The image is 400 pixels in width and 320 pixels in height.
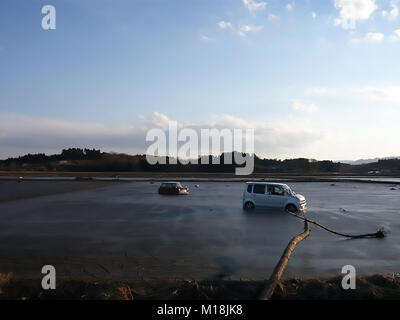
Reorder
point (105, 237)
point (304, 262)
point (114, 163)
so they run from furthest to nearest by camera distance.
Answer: point (114, 163)
point (105, 237)
point (304, 262)

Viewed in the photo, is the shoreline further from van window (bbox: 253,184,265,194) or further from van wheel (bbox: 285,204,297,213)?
van window (bbox: 253,184,265,194)

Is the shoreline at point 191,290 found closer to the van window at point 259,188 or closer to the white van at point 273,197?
the white van at point 273,197

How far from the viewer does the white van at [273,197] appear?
2100cm

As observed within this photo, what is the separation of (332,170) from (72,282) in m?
151

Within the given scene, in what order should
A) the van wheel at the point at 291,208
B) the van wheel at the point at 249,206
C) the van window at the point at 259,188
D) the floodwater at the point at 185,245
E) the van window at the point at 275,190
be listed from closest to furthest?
1. the floodwater at the point at 185,245
2. the van wheel at the point at 291,208
3. the van window at the point at 275,190
4. the van window at the point at 259,188
5. the van wheel at the point at 249,206

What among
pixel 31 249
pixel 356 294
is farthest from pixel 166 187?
pixel 356 294

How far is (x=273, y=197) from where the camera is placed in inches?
853

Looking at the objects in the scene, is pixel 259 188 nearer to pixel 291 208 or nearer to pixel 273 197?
pixel 273 197

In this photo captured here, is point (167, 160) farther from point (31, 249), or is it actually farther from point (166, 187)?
point (31, 249)

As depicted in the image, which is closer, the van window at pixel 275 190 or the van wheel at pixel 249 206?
the van window at pixel 275 190

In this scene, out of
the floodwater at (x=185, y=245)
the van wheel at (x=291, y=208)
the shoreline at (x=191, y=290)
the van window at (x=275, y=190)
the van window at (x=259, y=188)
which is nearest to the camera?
the shoreline at (x=191, y=290)

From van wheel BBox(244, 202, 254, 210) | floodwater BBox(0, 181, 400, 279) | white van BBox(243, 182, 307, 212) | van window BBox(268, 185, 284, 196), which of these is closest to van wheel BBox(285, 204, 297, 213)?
white van BBox(243, 182, 307, 212)

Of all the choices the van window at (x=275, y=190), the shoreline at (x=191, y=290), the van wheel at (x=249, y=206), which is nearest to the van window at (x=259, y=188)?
the van window at (x=275, y=190)
